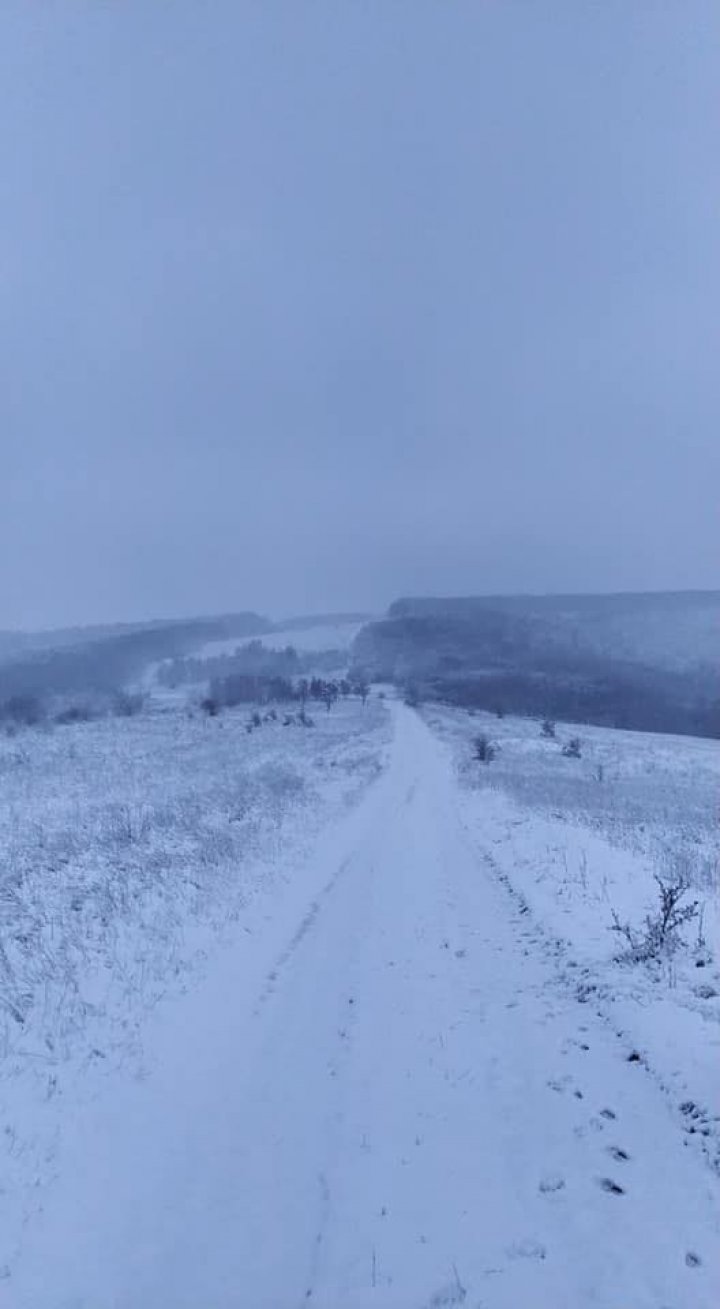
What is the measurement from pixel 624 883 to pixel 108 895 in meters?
9.32

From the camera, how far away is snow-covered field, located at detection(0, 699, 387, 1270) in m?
7.22

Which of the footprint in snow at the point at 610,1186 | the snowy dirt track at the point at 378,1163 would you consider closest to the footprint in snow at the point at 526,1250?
the snowy dirt track at the point at 378,1163

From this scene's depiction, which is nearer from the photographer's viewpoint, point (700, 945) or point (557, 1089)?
point (557, 1089)

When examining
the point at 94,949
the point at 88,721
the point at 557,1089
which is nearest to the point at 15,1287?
the point at 557,1089

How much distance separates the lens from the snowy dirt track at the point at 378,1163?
4.88 metres

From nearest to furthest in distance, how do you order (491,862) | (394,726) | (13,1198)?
(13,1198), (491,862), (394,726)

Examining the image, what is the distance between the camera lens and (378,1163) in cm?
605

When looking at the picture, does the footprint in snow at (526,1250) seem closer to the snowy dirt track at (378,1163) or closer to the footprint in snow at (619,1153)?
the snowy dirt track at (378,1163)

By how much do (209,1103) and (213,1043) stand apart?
110 cm

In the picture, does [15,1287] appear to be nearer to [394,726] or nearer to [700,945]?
[700,945]

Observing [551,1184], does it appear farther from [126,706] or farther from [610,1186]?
[126,706]

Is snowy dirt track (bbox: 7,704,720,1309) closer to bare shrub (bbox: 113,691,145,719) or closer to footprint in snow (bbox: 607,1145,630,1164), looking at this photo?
footprint in snow (bbox: 607,1145,630,1164)

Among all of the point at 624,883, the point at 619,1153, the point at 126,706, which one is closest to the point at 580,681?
the point at 126,706

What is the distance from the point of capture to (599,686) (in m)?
127
